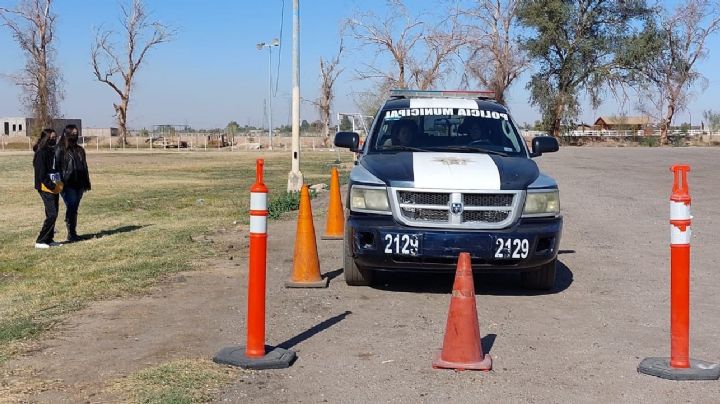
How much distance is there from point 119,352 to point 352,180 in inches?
108

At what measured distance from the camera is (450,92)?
32.5 feet

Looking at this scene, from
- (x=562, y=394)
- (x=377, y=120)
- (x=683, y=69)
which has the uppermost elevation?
(x=683, y=69)

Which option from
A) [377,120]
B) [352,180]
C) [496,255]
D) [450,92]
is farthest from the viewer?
[450,92]

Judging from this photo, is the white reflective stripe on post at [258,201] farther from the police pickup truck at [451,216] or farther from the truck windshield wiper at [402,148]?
the truck windshield wiper at [402,148]

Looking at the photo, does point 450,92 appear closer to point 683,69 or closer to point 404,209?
point 404,209

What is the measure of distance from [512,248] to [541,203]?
520 mm

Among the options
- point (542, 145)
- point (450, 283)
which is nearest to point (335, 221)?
point (450, 283)

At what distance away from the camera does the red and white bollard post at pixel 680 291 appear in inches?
207

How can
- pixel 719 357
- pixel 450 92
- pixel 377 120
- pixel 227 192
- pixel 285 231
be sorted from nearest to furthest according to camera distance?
pixel 719 357 < pixel 377 120 < pixel 450 92 < pixel 285 231 < pixel 227 192

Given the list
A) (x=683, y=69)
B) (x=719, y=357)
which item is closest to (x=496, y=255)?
(x=719, y=357)

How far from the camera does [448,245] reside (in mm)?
7094

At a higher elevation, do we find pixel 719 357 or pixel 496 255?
pixel 496 255

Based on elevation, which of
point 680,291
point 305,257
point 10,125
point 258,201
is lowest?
point 305,257

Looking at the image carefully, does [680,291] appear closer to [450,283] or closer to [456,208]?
[456,208]
